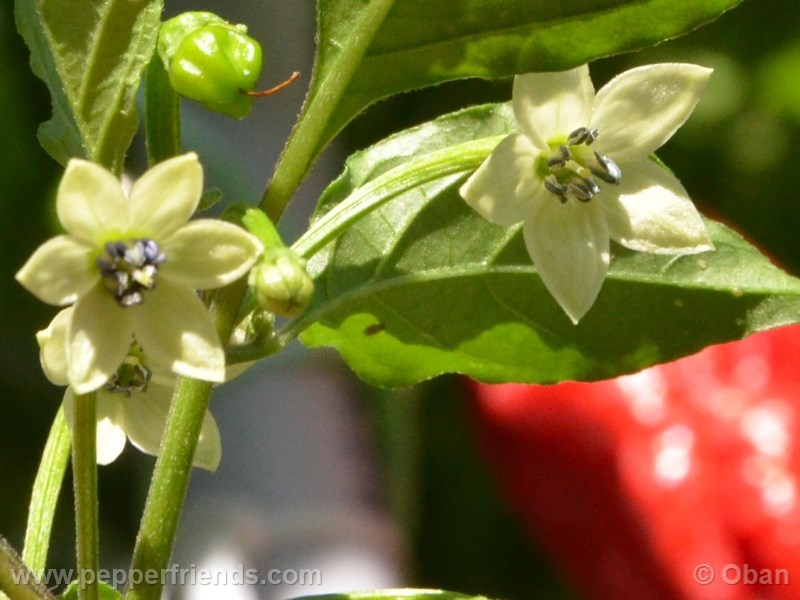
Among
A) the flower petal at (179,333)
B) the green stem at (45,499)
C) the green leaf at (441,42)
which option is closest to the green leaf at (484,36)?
the green leaf at (441,42)

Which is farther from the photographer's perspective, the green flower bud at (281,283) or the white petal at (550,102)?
the white petal at (550,102)

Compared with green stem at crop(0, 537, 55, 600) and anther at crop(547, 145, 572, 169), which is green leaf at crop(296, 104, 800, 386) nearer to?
anther at crop(547, 145, 572, 169)

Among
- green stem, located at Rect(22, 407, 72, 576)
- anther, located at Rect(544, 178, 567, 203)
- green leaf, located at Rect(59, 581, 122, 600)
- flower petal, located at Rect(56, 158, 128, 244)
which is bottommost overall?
green leaf, located at Rect(59, 581, 122, 600)

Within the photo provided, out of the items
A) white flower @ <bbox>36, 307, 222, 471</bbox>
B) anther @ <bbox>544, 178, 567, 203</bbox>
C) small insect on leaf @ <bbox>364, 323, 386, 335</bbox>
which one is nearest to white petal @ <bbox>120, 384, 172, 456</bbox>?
white flower @ <bbox>36, 307, 222, 471</bbox>

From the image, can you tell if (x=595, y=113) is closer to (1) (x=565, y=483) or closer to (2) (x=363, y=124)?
(1) (x=565, y=483)

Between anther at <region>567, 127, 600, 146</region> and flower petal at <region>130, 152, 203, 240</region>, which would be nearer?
flower petal at <region>130, 152, 203, 240</region>

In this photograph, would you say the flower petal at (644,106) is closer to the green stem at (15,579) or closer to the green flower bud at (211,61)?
the green flower bud at (211,61)
